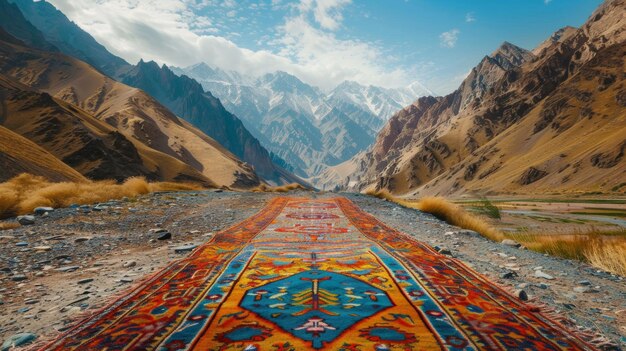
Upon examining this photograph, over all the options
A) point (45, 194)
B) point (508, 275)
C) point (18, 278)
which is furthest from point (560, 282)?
point (45, 194)

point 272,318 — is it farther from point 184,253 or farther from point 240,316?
point 184,253

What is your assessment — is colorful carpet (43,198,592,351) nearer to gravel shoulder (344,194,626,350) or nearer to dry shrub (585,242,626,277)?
gravel shoulder (344,194,626,350)

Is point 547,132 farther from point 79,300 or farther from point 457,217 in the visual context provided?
point 79,300

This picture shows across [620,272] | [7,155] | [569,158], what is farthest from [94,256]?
[569,158]

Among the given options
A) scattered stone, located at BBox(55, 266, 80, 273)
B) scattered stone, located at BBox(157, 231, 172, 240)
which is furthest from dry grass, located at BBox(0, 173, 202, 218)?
scattered stone, located at BBox(55, 266, 80, 273)

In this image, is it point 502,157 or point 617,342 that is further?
point 502,157

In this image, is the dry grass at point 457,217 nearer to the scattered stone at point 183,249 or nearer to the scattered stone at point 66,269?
the scattered stone at point 183,249
